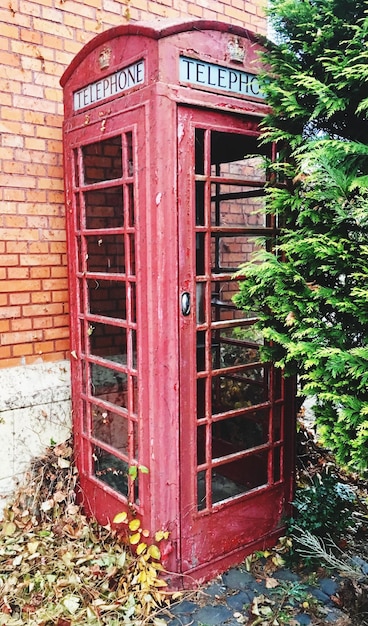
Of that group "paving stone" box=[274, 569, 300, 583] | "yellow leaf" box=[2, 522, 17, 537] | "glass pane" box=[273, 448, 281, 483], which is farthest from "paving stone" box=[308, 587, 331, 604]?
"yellow leaf" box=[2, 522, 17, 537]

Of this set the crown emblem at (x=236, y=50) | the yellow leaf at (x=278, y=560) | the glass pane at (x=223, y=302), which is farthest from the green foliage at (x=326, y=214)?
the glass pane at (x=223, y=302)

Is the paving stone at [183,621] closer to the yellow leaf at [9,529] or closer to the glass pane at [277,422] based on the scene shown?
the glass pane at [277,422]

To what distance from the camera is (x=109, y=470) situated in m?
3.71

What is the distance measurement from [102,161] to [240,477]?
2.71m

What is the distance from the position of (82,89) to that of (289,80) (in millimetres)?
1387

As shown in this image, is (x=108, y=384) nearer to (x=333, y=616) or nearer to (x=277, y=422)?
(x=277, y=422)

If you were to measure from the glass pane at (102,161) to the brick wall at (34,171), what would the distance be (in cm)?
21

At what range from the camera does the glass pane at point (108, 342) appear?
386 centimetres

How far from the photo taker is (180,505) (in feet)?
9.92

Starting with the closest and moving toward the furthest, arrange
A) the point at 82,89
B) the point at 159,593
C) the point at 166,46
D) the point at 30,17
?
the point at 166,46, the point at 159,593, the point at 82,89, the point at 30,17

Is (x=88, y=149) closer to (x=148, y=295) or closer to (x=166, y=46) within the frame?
(x=166, y=46)

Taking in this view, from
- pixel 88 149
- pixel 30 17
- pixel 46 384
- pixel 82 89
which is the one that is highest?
pixel 30 17

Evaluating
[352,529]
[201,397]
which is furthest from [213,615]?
[201,397]

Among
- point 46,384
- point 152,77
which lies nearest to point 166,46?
point 152,77
